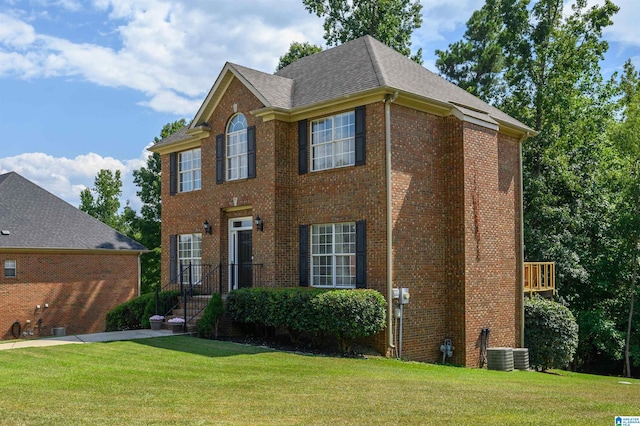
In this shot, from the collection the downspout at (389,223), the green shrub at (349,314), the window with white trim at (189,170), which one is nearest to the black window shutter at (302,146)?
the downspout at (389,223)

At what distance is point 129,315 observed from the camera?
19.5 metres

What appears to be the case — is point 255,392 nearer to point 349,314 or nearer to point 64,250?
point 349,314

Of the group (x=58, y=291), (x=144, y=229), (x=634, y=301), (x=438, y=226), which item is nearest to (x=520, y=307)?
(x=438, y=226)

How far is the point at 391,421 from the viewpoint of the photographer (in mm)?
7793

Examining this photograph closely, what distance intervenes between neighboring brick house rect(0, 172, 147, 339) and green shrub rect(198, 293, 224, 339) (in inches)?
523

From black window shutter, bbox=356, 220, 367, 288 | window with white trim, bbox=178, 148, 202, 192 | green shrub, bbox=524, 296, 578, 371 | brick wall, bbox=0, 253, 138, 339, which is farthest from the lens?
brick wall, bbox=0, 253, 138, 339

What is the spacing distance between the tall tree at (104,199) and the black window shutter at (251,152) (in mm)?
29645

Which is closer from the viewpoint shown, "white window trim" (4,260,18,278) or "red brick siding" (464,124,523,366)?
"red brick siding" (464,124,523,366)

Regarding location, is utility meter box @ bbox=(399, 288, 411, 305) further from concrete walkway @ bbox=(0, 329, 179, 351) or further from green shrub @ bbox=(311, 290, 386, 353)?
concrete walkway @ bbox=(0, 329, 179, 351)

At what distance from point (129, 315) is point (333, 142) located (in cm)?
872

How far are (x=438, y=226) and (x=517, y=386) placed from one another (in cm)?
565

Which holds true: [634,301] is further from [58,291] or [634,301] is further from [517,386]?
[58,291]

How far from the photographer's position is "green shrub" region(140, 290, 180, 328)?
18312 mm

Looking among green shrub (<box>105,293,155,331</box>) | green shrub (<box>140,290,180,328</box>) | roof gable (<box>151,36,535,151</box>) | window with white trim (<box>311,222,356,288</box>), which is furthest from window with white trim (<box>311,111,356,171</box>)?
green shrub (<box>105,293,155,331</box>)
